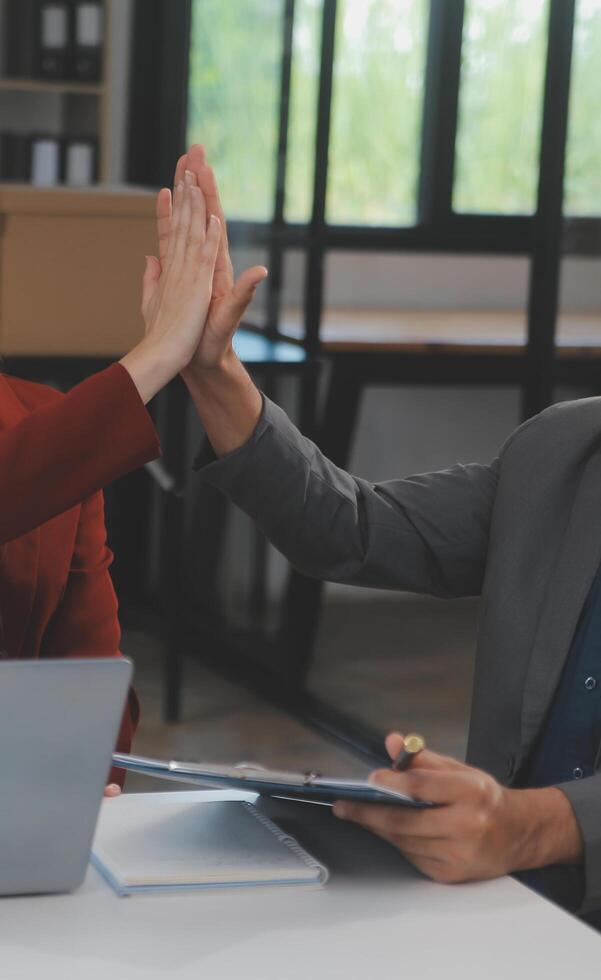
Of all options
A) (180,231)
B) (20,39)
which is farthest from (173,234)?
(20,39)

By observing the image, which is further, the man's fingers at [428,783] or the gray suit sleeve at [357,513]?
the gray suit sleeve at [357,513]

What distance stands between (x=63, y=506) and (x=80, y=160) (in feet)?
11.1

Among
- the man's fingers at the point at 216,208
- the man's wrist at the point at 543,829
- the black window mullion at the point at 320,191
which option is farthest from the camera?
the black window mullion at the point at 320,191

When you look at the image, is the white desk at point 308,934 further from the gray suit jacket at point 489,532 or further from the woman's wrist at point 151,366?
the woman's wrist at point 151,366

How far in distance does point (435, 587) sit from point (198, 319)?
0.41m

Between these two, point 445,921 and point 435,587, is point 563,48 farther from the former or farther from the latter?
point 445,921

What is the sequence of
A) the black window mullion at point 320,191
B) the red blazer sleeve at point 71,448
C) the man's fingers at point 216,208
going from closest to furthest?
the red blazer sleeve at point 71,448
the man's fingers at point 216,208
the black window mullion at point 320,191

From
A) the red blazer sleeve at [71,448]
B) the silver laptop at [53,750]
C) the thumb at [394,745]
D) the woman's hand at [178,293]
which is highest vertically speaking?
the woman's hand at [178,293]

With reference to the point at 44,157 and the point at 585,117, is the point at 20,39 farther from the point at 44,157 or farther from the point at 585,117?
the point at 585,117

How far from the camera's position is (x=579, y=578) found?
1368 mm

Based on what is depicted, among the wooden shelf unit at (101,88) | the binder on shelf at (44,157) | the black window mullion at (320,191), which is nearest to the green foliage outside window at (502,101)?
the black window mullion at (320,191)

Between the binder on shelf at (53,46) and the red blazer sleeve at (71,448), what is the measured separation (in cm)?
338

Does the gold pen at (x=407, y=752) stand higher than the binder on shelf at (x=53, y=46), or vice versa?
the binder on shelf at (x=53, y=46)

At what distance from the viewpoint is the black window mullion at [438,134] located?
3.72 metres
